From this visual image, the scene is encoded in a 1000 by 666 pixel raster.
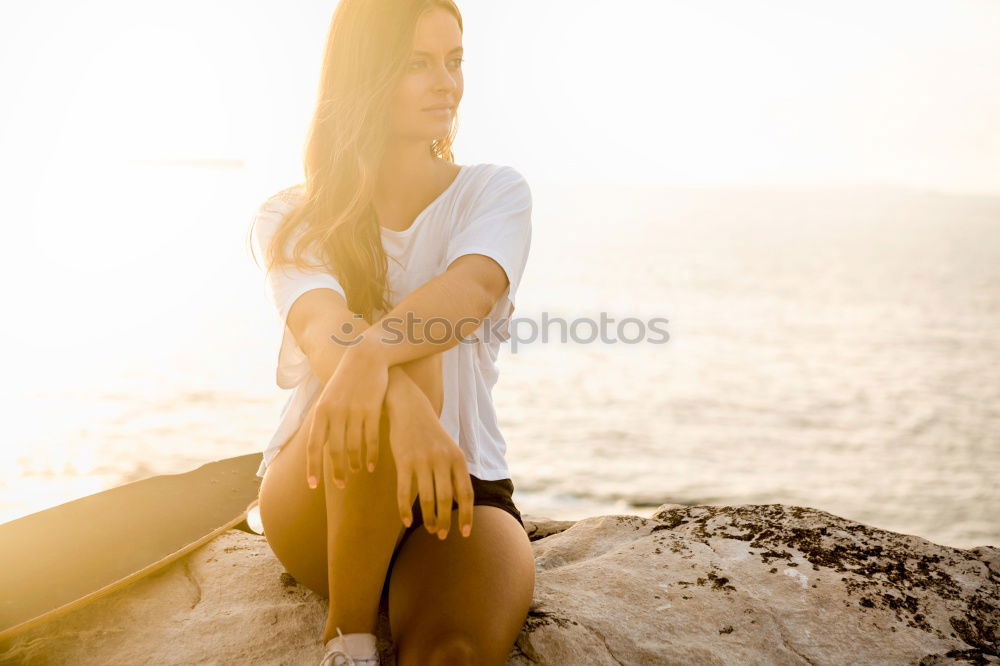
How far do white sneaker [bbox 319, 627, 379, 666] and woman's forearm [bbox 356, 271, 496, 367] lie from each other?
64 centimetres

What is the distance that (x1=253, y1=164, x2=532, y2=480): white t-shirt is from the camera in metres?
2.08

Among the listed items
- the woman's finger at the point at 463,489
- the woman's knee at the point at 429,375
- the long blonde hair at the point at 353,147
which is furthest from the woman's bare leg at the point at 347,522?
the long blonde hair at the point at 353,147

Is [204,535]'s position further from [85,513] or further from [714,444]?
[714,444]

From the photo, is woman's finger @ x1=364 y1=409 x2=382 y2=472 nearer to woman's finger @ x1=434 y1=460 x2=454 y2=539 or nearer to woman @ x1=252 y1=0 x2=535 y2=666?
woman @ x1=252 y1=0 x2=535 y2=666

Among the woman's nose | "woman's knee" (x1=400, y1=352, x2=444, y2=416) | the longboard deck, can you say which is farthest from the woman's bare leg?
the woman's nose

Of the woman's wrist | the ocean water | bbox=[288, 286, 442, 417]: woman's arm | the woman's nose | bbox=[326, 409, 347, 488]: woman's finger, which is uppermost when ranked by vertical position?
the woman's nose

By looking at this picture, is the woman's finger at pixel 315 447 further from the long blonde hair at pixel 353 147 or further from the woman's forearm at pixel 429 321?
the long blonde hair at pixel 353 147

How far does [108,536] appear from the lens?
2576mm

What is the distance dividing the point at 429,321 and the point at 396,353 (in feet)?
0.40

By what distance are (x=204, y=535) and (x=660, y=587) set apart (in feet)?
4.95

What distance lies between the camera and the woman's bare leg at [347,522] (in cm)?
171

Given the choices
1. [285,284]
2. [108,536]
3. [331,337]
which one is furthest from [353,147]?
[108,536]

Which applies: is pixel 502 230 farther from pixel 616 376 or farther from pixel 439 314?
pixel 616 376

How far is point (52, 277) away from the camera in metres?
18.2
